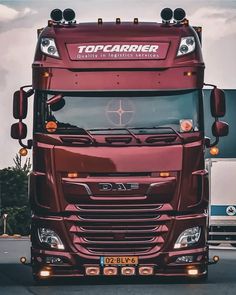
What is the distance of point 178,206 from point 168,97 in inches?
63.0

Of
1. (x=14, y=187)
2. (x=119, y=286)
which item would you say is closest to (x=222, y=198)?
(x=119, y=286)

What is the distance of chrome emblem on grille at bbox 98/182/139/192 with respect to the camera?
16.8 metres

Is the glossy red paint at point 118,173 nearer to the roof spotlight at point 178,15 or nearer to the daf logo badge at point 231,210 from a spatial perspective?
the roof spotlight at point 178,15

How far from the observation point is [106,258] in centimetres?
1705

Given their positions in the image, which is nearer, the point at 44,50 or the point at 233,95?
the point at 44,50

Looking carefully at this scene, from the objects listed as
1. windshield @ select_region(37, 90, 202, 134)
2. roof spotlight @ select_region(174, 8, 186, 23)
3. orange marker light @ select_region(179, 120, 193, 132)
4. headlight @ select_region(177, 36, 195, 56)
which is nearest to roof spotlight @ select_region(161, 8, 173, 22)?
roof spotlight @ select_region(174, 8, 186, 23)

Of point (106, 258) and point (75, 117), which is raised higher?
point (75, 117)

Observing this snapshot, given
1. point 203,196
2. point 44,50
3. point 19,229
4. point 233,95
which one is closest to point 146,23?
point 44,50

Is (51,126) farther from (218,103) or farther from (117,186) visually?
(218,103)

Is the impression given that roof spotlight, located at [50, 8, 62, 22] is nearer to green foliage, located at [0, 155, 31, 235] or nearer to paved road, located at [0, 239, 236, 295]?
paved road, located at [0, 239, 236, 295]

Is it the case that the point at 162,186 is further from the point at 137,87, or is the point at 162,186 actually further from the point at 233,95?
the point at 233,95

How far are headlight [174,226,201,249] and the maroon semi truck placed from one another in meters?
0.01

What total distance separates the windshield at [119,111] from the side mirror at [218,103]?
266 mm

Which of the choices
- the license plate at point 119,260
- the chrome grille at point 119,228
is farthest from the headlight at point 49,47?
the license plate at point 119,260
